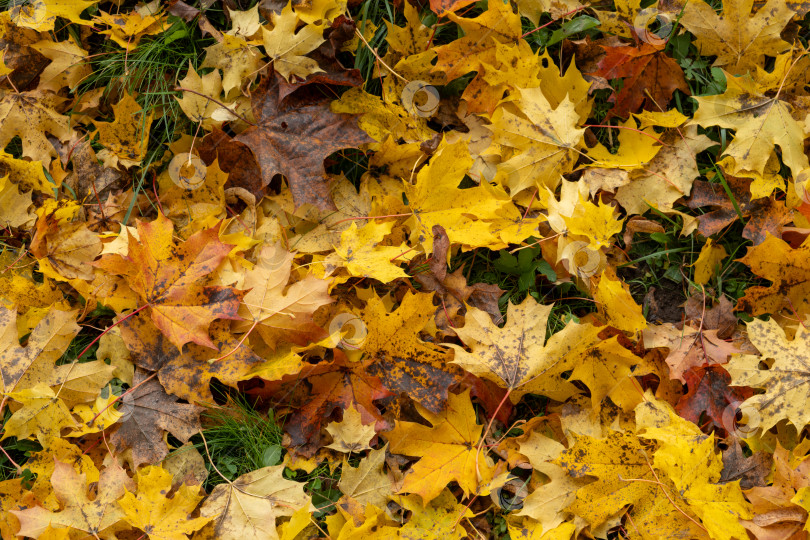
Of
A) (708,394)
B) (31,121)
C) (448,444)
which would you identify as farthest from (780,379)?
(31,121)

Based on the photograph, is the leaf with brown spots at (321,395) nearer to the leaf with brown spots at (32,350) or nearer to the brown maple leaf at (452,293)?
the brown maple leaf at (452,293)

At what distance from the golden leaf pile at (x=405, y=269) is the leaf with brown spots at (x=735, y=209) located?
0.04ft

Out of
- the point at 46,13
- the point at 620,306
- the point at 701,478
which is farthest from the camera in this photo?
the point at 46,13

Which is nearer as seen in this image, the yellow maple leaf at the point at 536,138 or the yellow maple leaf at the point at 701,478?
the yellow maple leaf at the point at 701,478

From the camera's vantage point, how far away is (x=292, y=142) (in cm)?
176

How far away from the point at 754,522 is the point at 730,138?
1180 mm

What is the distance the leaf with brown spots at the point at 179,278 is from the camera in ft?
5.15

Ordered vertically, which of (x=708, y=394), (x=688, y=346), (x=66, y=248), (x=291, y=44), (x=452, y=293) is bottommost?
(x=708, y=394)

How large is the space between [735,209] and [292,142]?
1412 mm

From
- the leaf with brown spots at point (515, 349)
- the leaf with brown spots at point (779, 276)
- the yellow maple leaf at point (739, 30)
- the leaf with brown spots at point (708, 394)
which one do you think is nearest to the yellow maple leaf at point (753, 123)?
the yellow maple leaf at point (739, 30)

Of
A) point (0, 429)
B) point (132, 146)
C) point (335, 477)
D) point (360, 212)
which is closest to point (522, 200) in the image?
point (360, 212)

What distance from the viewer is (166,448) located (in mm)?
1690

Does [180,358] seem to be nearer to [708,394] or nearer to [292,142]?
[292,142]

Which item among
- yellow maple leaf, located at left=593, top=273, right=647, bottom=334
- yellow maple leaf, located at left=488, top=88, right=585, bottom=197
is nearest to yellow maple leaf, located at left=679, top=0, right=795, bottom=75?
yellow maple leaf, located at left=488, top=88, right=585, bottom=197
